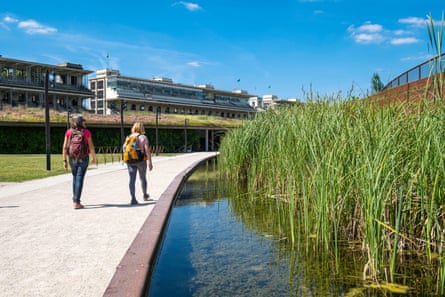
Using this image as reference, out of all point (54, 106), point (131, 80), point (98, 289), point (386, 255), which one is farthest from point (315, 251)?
point (131, 80)

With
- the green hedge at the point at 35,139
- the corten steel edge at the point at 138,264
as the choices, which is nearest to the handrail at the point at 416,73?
the corten steel edge at the point at 138,264

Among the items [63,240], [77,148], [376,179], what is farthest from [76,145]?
[376,179]

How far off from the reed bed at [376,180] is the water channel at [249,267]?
0.19 m

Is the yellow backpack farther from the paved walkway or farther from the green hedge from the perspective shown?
the green hedge

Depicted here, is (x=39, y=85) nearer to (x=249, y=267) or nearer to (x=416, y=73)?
(x=416, y=73)

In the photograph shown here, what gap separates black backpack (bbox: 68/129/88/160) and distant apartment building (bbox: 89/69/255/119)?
2050 inches

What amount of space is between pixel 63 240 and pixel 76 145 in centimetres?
220

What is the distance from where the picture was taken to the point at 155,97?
70.1 metres

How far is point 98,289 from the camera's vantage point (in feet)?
10.4

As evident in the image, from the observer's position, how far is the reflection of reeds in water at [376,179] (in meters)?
3.63

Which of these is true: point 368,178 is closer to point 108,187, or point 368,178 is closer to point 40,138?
point 108,187

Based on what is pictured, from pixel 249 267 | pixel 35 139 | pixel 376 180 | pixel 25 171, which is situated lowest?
pixel 249 267

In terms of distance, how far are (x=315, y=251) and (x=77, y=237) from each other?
2681 mm

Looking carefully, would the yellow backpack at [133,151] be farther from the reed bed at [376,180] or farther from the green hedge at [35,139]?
the green hedge at [35,139]
